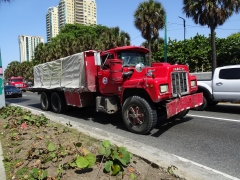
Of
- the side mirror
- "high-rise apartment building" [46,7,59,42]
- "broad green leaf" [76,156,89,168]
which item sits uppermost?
"high-rise apartment building" [46,7,59,42]

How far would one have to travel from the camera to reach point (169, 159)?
428 cm

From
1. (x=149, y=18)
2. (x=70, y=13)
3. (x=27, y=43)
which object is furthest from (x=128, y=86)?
(x=27, y=43)

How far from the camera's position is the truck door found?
29.7ft

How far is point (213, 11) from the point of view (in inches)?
686

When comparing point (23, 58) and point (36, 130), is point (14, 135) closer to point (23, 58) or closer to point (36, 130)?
point (36, 130)

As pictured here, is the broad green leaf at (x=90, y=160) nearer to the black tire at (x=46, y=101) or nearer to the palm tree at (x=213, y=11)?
the black tire at (x=46, y=101)

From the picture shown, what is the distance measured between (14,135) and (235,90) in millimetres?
7613

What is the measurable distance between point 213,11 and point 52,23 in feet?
319

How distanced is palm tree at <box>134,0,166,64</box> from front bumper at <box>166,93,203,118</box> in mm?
17508

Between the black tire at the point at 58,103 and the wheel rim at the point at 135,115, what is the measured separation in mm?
4421

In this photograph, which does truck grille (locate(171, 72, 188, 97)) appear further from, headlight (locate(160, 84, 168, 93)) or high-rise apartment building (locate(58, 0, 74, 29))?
high-rise apartment building (locate(58, 0, 74, 29))

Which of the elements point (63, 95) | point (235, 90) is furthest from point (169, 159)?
point (63, 95)

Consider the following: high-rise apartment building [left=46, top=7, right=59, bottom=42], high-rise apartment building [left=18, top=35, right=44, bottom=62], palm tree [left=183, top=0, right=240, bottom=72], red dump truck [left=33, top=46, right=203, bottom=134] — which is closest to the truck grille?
red dump truck [left=33, top=46, right=203, bottom=134]

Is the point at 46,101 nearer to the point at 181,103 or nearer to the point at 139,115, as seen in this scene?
the point at 139,115
